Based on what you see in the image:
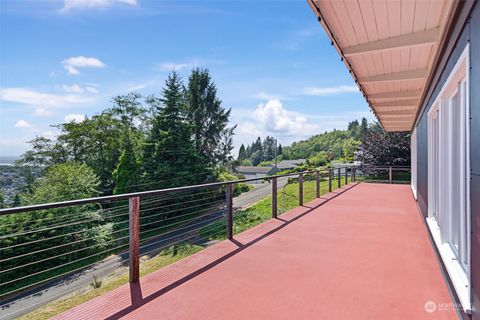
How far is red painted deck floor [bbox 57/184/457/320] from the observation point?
2.00 meters

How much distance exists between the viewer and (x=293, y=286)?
2.40 metres

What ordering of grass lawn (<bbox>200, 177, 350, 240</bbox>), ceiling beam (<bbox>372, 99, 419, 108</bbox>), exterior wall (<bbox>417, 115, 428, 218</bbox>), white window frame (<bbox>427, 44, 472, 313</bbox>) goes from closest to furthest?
1. white window frame (<bbox>427, 44, 472, 313</bbox>)
2. exterior wall (<bbox>417, 115, 428, 218</bbox>)
3. ceiling beam (<bbox>372, 99, 419, 108</bbox>)
4. grass lawn (<bbox>200, 177, 350, 240</bbox>)

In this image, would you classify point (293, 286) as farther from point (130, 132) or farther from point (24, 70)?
point (24, 70)

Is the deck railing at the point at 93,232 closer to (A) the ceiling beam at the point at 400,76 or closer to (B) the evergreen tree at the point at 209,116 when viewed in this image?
(A) the ceiling beam at the point at 400,76

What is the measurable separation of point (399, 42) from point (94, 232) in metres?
12.5

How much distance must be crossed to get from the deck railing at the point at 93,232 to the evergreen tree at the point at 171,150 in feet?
11.7

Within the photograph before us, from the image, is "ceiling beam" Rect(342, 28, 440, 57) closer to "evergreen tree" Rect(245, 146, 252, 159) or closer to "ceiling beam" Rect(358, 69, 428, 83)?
"ceiling beam" Rect(358, 69, 428, 83)

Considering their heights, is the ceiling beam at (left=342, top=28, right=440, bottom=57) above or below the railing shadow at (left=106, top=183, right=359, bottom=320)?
above

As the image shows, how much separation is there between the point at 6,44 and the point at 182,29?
30.5 feet

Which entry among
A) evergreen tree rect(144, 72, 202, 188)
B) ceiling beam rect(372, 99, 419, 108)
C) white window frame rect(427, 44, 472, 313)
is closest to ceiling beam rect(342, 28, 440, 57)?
white window frame rect(427, 44, 472, 313)

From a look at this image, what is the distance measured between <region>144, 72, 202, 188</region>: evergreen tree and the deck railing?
11.7 feet

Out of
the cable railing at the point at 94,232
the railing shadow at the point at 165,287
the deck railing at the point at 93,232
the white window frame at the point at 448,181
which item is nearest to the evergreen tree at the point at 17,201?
the cable railing at the point at 94,232

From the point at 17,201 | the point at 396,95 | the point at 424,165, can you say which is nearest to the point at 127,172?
the point at 17,201

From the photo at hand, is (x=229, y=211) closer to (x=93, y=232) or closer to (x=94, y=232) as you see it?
(x=94, y=232)
